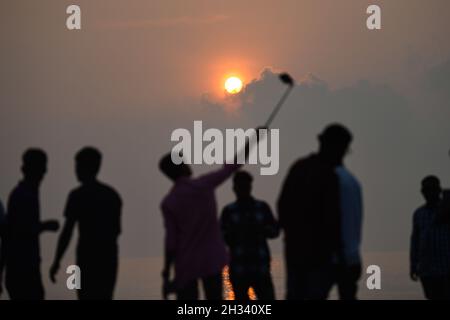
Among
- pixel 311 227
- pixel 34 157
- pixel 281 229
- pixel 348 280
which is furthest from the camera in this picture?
pixel 34 157

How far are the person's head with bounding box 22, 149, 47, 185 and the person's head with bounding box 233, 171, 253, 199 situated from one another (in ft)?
7.75

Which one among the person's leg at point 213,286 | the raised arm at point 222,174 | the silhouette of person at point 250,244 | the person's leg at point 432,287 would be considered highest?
the raised arm at point 222,174

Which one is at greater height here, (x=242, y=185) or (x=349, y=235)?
(x=242, y=185)

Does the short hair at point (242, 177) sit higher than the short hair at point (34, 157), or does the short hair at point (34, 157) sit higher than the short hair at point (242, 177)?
the short hair at point (34, 157)

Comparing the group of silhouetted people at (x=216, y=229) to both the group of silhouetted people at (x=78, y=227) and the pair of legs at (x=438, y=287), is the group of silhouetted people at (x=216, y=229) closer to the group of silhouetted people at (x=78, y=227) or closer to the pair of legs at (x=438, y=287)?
the group of silhouetted people at (x=78, y=227)

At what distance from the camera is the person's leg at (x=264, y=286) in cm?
1289

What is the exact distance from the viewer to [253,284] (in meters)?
12.9

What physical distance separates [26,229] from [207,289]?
208 cm

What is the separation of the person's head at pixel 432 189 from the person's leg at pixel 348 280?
13.2 feet

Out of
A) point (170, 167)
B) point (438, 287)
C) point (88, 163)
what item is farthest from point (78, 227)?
point (438, 287)

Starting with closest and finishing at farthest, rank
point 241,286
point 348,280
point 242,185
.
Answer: point 348,280 → point 241,286 → point 242,185

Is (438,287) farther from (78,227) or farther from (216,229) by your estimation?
(78,227)

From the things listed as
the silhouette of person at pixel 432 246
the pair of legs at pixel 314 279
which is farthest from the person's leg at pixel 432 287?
the pair of legs at pixel 314 279
